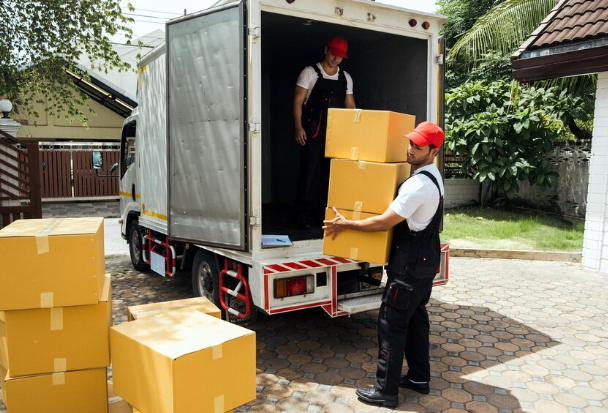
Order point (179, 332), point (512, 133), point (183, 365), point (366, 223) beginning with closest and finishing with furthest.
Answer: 1. point (183, 365)
2. point (179, 332)
3. point (366, 223)
4. point (512, 133)

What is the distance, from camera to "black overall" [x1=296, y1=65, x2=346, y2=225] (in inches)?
205

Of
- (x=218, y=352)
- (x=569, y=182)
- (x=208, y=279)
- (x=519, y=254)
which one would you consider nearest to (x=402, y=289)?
(x=218, y=352)

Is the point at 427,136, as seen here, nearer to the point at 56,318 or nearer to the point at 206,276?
the point at 56,318

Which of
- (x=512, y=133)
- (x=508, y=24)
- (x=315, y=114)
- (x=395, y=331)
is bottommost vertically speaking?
(x=395, y=331)

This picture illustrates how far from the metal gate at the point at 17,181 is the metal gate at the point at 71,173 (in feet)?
31.9

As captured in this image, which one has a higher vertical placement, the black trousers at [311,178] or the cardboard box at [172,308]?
the black trousers at [311,178]

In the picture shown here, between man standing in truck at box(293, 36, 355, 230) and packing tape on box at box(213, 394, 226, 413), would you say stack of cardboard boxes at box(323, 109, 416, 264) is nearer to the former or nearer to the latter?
man standing in truck at box(293, 36, 355, 230)

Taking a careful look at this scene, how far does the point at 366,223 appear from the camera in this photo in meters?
3.45

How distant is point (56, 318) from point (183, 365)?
0.95 m

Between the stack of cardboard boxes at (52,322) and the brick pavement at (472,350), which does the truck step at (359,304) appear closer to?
the brick pavement at (472,350)

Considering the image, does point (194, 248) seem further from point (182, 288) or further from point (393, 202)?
point (393, 202)

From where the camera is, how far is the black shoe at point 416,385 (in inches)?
140

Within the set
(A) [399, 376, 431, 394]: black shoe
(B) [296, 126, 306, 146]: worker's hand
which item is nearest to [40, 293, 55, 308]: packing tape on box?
(A) [399, 376, 431, 394]: black shoe

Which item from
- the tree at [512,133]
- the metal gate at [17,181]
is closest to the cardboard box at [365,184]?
the metal gate at [17,181]
